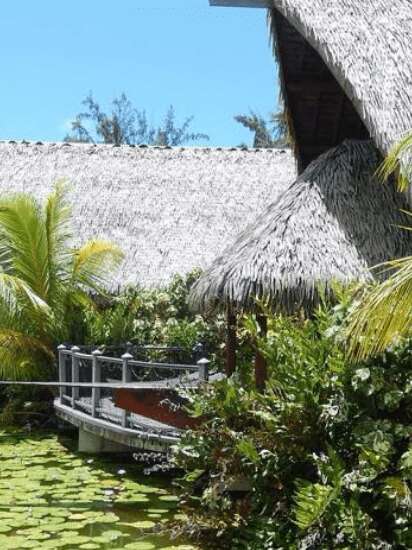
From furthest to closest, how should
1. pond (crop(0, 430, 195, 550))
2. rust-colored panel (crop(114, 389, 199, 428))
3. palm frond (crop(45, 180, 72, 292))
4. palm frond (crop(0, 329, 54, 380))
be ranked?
palm frond (crop(45, 180, 72, 292)) → palm frond (crop(0, 329, 54, 380)) → rust-colored panel (crop(114, 389, 199, 428)) → pond (crop(0, 430, 195, 550))

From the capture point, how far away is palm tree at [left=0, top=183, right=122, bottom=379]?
9766mm

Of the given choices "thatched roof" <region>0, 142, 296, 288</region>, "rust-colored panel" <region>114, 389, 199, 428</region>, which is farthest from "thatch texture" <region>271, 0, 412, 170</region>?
"thatched roof" <region>0, 142, 296, 288</region>

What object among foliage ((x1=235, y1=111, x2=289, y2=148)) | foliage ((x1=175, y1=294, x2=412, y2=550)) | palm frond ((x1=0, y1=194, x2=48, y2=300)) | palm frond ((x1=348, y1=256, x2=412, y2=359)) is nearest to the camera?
palm frond ((x1=348, y1=256, x2=412, y2=359))

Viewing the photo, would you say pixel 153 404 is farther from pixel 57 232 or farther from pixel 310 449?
pixel 57 232

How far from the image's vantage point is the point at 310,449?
4.88m

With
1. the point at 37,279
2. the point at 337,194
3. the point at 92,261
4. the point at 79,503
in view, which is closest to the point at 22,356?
the point at 37,279

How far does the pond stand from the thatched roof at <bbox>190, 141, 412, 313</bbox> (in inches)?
64.0

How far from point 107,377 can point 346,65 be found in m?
4.75

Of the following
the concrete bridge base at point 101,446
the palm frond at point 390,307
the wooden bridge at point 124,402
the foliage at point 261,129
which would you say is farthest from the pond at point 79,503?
the foliage at point 261,129

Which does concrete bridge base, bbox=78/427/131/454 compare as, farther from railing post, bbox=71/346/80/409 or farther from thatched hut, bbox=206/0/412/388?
thatched hut, bbox=206/0/412/388

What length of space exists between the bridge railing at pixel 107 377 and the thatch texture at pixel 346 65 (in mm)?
2415

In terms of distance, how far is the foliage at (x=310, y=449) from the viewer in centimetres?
435

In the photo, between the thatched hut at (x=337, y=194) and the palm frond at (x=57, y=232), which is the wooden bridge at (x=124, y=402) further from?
the palm frond at (x=57, y=232)

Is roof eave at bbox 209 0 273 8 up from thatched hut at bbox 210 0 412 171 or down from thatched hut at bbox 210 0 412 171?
up
